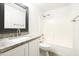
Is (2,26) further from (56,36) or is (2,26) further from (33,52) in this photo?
(56,36)

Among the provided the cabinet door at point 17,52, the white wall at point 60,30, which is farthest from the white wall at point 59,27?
the cabinet door at point 17,52

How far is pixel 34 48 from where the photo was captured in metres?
1.20

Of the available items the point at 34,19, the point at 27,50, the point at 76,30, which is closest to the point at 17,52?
the point at 27,50

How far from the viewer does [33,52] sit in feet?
3.76

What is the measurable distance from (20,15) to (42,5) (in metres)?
0.29

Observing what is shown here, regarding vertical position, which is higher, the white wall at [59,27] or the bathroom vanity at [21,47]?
the white wall at [59,27]

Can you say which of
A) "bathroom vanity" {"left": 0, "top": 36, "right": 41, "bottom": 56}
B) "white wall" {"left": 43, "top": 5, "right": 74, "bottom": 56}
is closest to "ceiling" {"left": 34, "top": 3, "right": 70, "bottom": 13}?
"white wall" {"left": 43, "top": 5, "right": 74, "bottom": 56}

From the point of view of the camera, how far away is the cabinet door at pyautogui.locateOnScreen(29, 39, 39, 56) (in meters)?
1.10

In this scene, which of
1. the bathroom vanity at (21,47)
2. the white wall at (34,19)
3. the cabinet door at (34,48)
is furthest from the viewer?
the white wall at (34,19)

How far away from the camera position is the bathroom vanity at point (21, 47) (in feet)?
2.31

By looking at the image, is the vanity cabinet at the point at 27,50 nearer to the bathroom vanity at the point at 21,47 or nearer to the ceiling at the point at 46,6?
the bathroom vanity at the point at 21,47

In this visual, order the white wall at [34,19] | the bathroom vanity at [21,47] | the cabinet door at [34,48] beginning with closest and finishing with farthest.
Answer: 1. the bathroom vanity at [21,47]
2. the cabinet door at [34,48]
3. the white wall at [34,19]

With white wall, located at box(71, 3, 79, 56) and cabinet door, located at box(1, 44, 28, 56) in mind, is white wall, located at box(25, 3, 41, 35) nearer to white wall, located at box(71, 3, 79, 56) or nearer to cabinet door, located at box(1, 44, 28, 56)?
cabinet door, located at box(1, 44, 28, 56)

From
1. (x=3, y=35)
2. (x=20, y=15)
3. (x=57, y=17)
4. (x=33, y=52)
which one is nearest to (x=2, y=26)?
(x=3, y=35)
